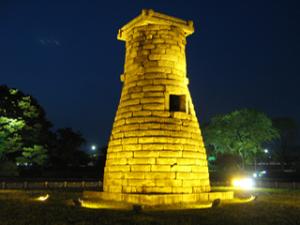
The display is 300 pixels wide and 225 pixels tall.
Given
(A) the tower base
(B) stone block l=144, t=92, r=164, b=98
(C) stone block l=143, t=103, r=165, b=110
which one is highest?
(B) stone block l=144, t=92, r=164, b=98

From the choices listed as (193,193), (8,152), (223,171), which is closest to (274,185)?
(223,171)

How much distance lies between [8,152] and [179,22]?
22.8 m

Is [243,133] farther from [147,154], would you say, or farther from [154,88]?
[147,154]

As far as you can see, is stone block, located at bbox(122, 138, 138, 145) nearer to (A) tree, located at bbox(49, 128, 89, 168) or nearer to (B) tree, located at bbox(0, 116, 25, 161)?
(B) tree, located at bbox(0, 116, 25, 161)

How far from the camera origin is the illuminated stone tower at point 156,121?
14.5 meters

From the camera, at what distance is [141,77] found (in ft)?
51.8

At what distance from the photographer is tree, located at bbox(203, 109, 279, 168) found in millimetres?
46125

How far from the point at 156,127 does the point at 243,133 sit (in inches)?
1324

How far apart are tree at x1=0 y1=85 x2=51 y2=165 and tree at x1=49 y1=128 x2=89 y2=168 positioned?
32.9 ft

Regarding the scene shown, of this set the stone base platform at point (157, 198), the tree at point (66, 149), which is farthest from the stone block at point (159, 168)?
the tree at point (66, 149)

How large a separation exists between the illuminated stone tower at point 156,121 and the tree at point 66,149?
31.4 m

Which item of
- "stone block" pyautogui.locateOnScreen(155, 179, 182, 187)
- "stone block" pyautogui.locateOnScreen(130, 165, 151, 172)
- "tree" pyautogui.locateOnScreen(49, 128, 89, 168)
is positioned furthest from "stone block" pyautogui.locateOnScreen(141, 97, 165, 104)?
"tree" pyautogui.locateOnScreen(49, 128, 89, 168)

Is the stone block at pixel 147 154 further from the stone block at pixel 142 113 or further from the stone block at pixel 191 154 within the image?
the stone block at pixel 142 113

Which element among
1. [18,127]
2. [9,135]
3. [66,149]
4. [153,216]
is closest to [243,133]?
[66,149]
